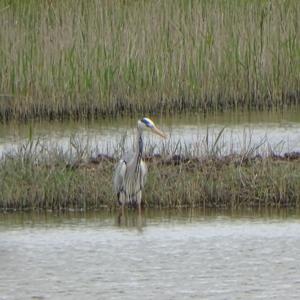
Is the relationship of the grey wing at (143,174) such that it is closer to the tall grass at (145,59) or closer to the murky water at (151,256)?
the murky water at (151,256)

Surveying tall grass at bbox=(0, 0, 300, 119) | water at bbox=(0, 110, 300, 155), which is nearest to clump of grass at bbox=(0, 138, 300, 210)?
water at bbox=(0, 110, 300, 155)

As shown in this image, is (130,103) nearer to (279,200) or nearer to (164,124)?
(164,124)

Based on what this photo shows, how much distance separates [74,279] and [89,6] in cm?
872

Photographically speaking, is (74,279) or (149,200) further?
(149,200)

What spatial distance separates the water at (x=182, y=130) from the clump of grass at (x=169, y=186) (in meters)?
2.45

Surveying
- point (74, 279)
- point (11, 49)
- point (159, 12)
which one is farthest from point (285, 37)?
point (74, 279)

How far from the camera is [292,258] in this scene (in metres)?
9.62

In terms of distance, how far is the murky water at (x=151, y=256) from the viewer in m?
8.80

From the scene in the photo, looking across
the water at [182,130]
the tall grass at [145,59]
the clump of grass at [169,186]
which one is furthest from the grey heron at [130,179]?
the tall grass at [145,59]

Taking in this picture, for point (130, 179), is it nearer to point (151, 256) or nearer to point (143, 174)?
point (143, 174)

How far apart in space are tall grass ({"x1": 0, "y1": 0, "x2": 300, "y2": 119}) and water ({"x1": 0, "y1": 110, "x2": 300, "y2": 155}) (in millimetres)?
316

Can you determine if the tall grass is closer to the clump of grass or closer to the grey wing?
the clump of grass

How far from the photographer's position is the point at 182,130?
15773mm

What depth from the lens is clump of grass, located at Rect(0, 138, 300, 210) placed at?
37.2 feet
